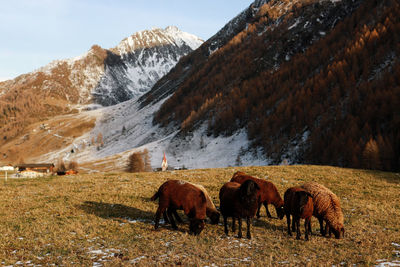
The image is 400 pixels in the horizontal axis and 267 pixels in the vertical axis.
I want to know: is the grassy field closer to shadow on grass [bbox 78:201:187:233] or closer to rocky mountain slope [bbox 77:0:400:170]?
shadow on grass [bbox 78:201:187:233]

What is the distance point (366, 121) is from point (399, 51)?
30.6 m

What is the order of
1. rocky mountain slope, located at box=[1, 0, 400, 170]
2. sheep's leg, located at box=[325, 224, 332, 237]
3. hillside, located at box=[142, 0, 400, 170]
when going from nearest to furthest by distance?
sheep's leg, located at box=[325, 224, 332, 237], hillside, located at box=[142, 0, 400, 170], rocky mountain slope, located at box=[1, 0, 400, 170]

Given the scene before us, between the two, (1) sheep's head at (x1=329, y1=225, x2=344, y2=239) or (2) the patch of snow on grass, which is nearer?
(2) the patch of snow on grass

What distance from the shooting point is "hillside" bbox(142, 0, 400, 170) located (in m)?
71.2

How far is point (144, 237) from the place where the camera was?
11844mm

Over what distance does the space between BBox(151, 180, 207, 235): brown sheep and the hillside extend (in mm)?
59729

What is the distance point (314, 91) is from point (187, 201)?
95.6 m

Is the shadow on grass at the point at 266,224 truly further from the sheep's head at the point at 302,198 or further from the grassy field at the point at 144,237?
the sheep's head at the point at 302,198

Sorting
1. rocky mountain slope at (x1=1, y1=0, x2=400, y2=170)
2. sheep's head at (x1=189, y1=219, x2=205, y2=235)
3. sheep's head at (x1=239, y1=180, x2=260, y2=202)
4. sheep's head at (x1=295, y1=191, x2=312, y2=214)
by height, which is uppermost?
rocky mountain slope at (x1=1, y1=0, x2=400, y2=170)

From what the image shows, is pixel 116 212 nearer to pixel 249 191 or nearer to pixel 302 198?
pixel 249 191

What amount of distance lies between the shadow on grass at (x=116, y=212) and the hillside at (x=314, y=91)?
5985 centimetres

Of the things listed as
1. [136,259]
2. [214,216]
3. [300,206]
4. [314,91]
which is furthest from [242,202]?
[314,91]

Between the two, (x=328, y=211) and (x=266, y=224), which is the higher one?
(x=328, y=211)

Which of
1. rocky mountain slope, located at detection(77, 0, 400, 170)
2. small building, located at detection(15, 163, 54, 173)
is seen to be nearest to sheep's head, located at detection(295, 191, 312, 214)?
rocky mountain slope, located at detection(77, 0, 400, 170)
